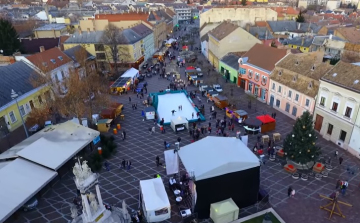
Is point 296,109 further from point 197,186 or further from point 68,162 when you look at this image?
point 68,162

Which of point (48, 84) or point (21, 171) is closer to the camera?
point (21, 171)

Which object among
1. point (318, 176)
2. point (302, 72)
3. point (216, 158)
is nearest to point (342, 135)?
point (318, 176)

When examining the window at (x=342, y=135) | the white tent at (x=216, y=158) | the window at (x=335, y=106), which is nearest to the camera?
the white tent at (x=216, y=158)

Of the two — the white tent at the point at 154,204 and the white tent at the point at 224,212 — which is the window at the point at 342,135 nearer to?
the white tent at the point at 224,212

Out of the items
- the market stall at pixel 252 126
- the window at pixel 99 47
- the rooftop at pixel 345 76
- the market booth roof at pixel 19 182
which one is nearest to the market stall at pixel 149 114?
the market stall at pixel 252 126

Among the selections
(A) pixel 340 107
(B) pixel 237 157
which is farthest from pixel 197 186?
(A) pixel 340 107

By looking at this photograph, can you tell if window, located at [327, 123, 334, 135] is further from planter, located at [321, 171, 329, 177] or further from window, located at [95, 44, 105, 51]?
window, located at [95, 44, 105, 51]
